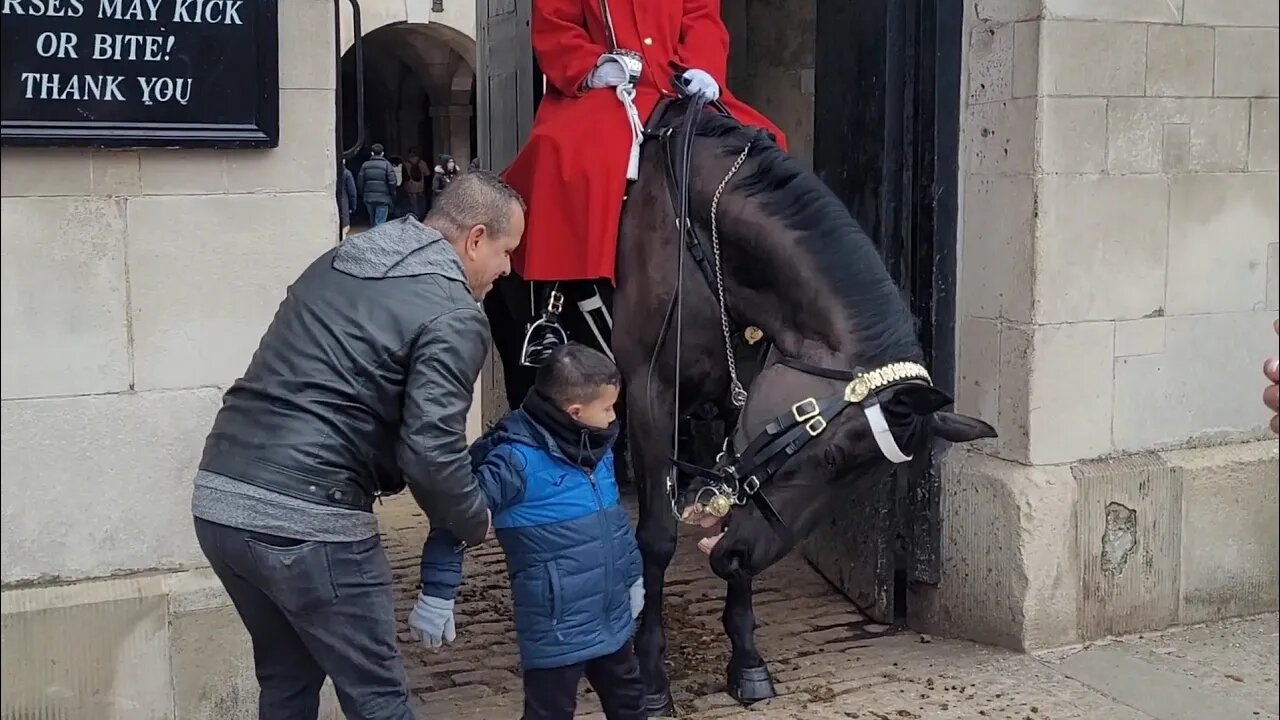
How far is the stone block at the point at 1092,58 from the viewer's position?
451cm

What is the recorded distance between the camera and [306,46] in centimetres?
368

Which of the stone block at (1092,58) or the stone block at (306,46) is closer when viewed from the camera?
the stone block at (306,46)

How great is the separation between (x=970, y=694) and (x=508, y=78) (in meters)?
3.32

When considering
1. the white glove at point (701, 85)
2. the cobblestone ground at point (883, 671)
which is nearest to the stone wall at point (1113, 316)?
the cobblestone ground at point (883, 671)

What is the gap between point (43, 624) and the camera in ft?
11.3

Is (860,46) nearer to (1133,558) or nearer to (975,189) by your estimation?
(975,189)

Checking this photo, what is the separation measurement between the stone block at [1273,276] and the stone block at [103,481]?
3.57 m

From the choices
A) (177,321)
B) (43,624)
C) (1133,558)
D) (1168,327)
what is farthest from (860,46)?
(43,624)

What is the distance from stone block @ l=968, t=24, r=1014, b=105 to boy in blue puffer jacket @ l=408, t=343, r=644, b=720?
6.98 feet

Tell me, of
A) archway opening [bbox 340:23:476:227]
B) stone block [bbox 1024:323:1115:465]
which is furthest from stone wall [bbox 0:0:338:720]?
archway opening [bbox 340:23:476:227]

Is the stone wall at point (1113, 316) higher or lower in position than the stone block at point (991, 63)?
lower

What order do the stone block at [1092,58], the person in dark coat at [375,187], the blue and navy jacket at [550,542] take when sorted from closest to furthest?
the blue and navy jacket at [550,542], the stone block at [1092,58], the person in dark coat at [375,187]

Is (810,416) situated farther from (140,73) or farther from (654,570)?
(140,73)

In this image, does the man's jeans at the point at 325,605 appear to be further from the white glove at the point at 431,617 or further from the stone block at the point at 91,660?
the stone block at the point at 91,660
